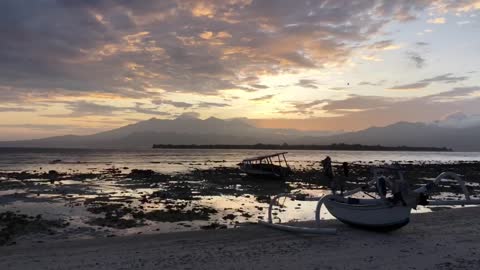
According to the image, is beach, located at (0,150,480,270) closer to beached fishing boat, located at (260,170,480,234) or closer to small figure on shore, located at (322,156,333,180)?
beached fishing boat, located at (260,170,480,234)

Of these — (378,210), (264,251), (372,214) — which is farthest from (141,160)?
(264,251)

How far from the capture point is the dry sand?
32.2 feet

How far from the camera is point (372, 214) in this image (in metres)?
13.4

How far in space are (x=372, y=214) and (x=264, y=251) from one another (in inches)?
177

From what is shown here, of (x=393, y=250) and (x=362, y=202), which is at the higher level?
(x=362, y=202)

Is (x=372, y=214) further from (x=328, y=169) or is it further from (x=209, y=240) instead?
(x=209, y=240)

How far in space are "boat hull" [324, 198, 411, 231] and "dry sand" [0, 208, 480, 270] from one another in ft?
1.00

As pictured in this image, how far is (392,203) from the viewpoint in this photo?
42.5ft

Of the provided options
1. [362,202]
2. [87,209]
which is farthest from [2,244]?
[362,202]

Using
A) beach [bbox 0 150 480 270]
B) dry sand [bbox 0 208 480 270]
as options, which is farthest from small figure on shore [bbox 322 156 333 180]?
dry sand [bbox 0 208 480 270]

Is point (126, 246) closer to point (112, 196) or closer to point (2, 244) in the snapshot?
point (2, 244)

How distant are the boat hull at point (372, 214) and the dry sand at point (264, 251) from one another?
1.00 ft

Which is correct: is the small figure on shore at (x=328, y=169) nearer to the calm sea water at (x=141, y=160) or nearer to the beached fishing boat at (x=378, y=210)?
the beached fishing boat at (x=378, y=210)

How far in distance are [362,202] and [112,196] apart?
1802 centimetres
